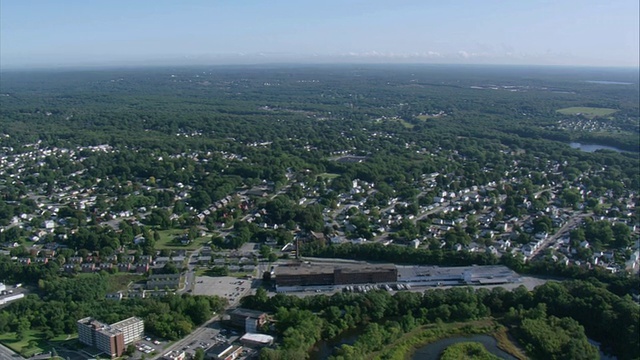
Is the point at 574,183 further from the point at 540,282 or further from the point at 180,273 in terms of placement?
the point at 180,273

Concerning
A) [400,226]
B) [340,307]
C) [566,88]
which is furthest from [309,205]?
[566,88]

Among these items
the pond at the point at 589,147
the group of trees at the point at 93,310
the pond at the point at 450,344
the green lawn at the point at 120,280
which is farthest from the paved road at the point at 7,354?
the pond at the point at 589,147

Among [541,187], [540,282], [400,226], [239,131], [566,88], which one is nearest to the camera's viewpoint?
[540,282]

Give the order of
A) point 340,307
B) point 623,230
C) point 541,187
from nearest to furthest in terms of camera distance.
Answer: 1. point 340,307
2. point 623,230
3. point 541,187

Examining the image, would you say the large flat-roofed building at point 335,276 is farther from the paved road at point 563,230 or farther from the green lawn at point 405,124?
the green lawn at point 405,124

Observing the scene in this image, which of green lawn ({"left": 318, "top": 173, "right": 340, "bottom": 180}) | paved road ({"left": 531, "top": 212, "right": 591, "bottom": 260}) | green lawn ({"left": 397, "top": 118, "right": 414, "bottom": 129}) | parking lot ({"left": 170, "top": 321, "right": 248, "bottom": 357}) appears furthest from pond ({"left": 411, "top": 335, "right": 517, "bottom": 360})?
green lawn ({"left": 397, "top": 118, "right": 414, "bottom": 129})

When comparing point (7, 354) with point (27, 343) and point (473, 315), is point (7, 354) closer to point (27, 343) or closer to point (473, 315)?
point (27, 343)

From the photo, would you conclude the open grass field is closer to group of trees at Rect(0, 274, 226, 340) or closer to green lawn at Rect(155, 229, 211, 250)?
green lawn at Rect(155, 229, 211, 250)
